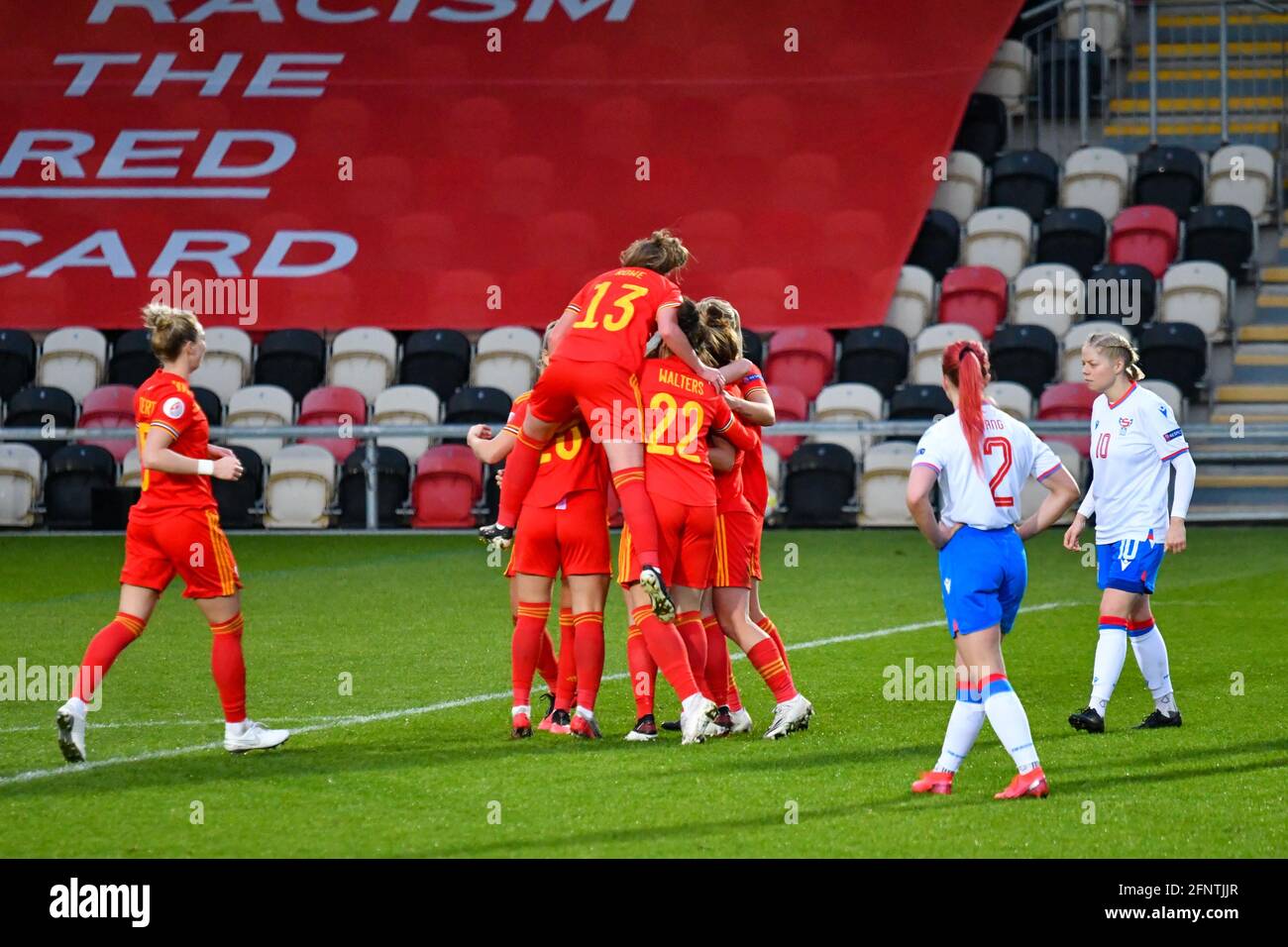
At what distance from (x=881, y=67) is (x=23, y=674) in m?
13.6

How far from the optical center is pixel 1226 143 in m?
20.6

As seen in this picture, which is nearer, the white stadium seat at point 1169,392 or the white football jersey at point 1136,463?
the white football jersey at point 1136,463

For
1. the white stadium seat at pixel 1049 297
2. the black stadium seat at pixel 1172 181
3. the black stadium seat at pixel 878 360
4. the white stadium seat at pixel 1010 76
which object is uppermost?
the white stadium seat at pixel 1010 76

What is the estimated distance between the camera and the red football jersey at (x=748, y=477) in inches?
303

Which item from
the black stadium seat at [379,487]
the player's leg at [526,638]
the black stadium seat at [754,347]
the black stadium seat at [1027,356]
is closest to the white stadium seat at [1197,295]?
the black stadium seat at [1027,356]

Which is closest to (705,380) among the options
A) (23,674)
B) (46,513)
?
(23,674)

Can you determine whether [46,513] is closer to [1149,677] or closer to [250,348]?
[250,348]

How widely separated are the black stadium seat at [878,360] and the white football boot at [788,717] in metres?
11.1

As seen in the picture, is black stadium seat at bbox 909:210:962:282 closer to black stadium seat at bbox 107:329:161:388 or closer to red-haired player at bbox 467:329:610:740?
black stadium seat at bbox 107:329:161:388

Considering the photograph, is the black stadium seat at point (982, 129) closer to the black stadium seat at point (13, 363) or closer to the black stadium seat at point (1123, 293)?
the black stadium seat at point (1123, 293)

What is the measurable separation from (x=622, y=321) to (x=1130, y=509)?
2.36m

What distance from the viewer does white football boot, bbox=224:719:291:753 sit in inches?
281

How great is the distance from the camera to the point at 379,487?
59.0ft

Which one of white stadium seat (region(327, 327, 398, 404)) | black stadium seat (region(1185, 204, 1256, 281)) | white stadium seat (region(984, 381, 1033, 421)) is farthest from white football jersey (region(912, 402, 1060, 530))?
black stadium seat (region(1185, 204, 1256, 281))
